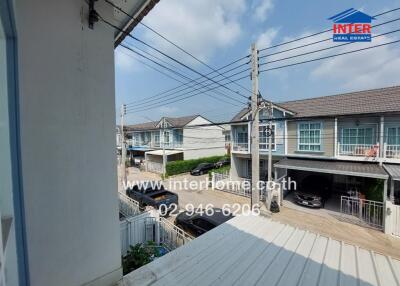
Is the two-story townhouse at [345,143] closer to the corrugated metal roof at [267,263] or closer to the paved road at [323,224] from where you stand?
the paved road at [323,224]

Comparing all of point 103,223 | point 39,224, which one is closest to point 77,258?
point 103,223

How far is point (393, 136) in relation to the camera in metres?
9.70

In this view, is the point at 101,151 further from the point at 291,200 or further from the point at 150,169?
the point at 150,169

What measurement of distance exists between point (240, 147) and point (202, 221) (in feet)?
30.9

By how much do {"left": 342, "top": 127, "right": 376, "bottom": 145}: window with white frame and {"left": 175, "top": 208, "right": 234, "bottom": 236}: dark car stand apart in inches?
Answer: 321

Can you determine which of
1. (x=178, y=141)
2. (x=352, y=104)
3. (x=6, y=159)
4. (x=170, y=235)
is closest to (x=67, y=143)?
(x=6, y=159)

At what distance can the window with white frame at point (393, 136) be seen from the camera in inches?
377

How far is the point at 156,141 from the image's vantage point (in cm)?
2525

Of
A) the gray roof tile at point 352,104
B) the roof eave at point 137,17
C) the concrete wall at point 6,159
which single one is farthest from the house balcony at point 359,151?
the concrete wall at point 6,159

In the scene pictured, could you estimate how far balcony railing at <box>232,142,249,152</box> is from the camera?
15.6m

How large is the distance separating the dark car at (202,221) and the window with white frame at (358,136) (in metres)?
8.16

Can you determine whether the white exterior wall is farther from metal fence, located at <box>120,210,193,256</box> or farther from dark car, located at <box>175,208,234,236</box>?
metal fence, located at <box>120,210,193,256</box>

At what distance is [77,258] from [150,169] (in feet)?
68.8

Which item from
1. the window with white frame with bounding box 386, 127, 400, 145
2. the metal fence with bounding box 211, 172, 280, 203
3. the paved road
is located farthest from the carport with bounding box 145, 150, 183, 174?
the window with white frame with bounding box 386, 127, 400, 145
